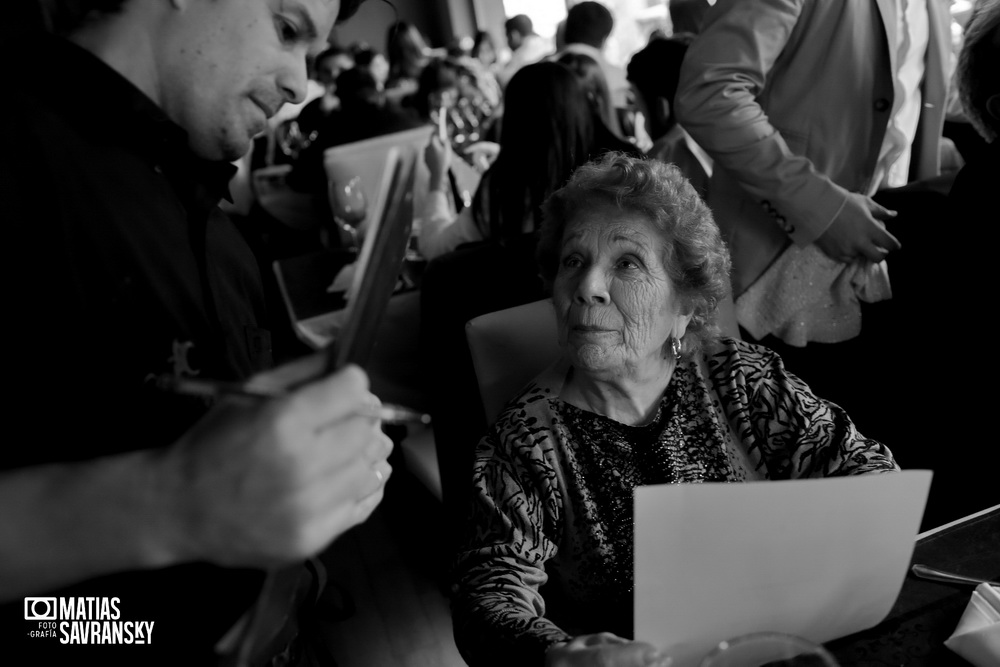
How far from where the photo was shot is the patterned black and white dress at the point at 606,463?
1207 millimetres

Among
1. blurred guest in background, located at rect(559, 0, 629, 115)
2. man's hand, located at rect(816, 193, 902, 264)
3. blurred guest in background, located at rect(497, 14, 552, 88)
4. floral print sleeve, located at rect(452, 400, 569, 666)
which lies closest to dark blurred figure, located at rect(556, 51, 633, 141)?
blurred guest in background, located at rect(559, 0, 629, 115)

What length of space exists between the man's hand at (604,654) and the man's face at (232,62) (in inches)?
27.1

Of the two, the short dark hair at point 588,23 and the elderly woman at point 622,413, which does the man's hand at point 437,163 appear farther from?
the elderly woman at point 622,413

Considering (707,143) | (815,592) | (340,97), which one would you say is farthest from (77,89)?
(340,97)

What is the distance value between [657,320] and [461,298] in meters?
0.50

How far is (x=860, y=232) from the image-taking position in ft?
5.69

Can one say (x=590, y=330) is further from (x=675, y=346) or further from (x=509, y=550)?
(x=509, y=550)

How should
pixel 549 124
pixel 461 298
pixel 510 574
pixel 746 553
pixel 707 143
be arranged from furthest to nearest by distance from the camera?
pixel 549 124 → pixel 707 143 → pixel 461 298 → pixel 510 574 → pixel 746 553

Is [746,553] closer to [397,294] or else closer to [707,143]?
[707,143]

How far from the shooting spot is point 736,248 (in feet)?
6.44

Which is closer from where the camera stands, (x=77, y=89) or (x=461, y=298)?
(x=77, y=89)

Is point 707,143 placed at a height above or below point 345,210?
above

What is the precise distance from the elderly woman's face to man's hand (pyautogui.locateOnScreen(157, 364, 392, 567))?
33.6 inches

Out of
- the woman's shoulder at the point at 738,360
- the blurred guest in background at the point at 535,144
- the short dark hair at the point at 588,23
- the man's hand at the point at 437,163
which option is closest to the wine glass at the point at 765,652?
the woman's shoulder at the point at 738,360
